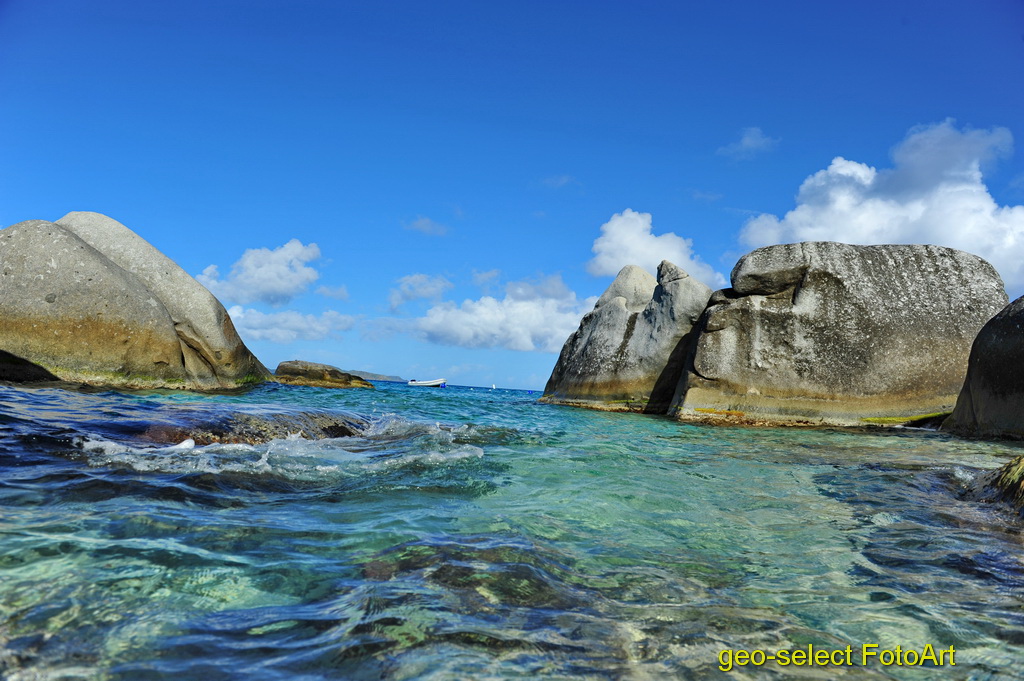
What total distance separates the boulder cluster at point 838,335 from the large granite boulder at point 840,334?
0.02 meters

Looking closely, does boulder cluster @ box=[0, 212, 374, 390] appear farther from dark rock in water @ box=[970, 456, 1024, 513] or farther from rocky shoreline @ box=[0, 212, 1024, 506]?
dark rock in water @ box=[970, 456, 1024, 513]

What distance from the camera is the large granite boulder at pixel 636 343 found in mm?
16125

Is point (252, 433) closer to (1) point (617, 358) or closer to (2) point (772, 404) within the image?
(2) point (772, 404)

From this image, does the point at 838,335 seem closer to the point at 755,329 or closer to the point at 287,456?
the point at 755,329

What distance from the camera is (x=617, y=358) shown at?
57.0 feet

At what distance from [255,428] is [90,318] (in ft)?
25.0

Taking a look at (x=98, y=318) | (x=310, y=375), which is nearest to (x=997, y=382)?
(x=98, y=318)

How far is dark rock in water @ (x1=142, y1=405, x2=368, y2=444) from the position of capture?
18.6 feet

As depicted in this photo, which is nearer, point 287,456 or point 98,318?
point 287,456

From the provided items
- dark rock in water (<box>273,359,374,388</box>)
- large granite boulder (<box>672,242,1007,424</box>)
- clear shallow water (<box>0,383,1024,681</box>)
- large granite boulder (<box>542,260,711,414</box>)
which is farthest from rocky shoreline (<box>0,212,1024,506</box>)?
clear shallow water (<box>0,383,1024,681</box>)

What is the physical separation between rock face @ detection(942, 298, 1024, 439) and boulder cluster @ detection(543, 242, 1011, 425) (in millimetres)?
1921

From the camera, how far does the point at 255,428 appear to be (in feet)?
21.6

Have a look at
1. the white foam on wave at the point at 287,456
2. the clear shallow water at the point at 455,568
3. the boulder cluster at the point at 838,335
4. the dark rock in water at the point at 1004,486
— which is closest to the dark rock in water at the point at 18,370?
the clear shallow water at the point at 455,568

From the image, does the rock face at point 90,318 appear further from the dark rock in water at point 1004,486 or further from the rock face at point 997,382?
the rock face at point 997,382
